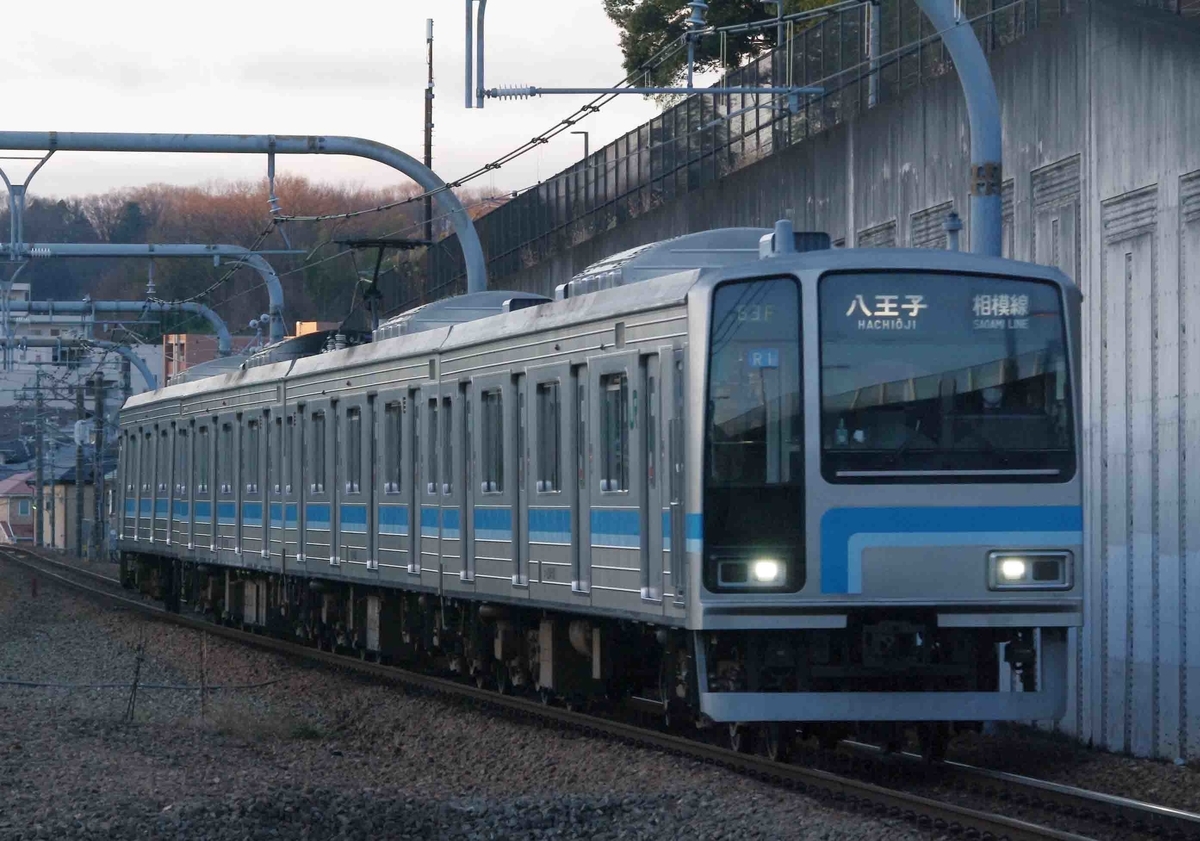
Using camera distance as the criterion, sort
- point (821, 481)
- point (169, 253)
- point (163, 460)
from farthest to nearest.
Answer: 1. point (169, 253)
2. point (163, 460)
3. point (821, 481)

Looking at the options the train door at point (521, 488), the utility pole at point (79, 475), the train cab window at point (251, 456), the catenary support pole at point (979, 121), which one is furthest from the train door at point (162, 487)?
the utility pole at point (79, 475)

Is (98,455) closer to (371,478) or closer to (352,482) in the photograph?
(352,482)

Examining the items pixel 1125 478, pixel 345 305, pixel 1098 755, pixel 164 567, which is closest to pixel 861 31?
pixel 1125 478

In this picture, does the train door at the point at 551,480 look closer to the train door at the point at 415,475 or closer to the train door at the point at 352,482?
the train door at the point at 415,475

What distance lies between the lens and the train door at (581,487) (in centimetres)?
1358

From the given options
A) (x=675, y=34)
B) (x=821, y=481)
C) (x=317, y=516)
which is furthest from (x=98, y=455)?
(x=821, y=481)

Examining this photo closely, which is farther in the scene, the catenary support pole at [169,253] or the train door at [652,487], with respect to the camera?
the catenary support pole at [169,253]

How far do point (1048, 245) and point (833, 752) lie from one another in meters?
4.10

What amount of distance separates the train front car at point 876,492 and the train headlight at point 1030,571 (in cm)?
1

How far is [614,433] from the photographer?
43.0 ft

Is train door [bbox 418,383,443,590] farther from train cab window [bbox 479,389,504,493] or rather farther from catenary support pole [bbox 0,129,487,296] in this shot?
catenary support pole [bbox 0,129,487,296]

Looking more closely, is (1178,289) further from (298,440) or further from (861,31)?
(298,440)

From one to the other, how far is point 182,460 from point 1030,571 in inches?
726

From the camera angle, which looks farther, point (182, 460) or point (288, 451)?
point (182, 460)
